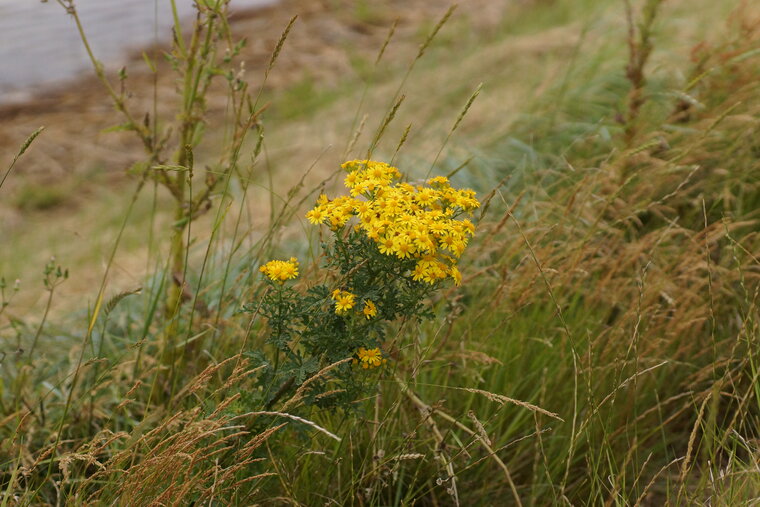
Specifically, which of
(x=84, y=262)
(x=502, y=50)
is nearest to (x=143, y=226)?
(x=84, y=262)

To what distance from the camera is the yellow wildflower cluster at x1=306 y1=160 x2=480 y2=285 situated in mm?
1442

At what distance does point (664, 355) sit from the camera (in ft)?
7.50

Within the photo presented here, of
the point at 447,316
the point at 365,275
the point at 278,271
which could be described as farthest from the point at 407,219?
the point at 447,316

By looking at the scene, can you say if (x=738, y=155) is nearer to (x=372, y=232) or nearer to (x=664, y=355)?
(x=664, y=355)

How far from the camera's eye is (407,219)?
1.45 metres

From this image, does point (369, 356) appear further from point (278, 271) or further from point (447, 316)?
point (447, 316)

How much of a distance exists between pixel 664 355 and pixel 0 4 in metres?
11.3

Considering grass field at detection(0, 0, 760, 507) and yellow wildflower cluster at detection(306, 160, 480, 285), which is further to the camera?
grass field at detection(0, 0, 760, 507)

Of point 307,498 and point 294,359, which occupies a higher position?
point 294,359

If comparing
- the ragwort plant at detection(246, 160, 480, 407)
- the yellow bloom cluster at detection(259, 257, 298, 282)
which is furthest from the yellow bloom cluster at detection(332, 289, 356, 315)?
the yellow bloom cluster at detection(259, 257, 298, 282)

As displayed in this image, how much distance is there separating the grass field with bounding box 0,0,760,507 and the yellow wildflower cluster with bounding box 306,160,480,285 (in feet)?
0.15

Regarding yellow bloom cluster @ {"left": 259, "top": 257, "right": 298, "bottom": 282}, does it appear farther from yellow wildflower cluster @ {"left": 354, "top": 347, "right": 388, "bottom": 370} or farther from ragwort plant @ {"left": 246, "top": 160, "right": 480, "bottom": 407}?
yellow wildflower cluster @ {"left": 354, "top": 347, "right": 388, "bottom": 370}

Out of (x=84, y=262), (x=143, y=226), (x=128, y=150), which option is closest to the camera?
(x=84, y=262)

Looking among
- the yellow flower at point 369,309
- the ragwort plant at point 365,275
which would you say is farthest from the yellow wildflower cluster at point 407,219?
the yellow flower at point 369,309
